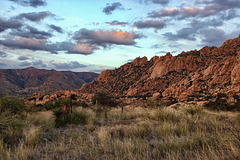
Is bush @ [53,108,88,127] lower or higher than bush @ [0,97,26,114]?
lower

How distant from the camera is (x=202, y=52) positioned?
246 ft

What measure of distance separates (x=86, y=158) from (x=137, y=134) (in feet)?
6.73

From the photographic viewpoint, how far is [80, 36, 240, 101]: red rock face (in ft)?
137

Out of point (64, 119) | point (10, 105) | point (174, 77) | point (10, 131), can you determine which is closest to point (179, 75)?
point (174, 77)

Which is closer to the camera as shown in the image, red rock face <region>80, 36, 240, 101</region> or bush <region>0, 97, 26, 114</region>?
bush <region>0, 97, 26, 114</region>

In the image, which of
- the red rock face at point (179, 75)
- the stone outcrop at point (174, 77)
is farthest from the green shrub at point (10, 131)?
the red rock face at point (179, 75)

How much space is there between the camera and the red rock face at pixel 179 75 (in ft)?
137

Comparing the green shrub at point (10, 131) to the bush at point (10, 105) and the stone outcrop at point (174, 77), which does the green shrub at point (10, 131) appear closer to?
the bush at point (10, 105)

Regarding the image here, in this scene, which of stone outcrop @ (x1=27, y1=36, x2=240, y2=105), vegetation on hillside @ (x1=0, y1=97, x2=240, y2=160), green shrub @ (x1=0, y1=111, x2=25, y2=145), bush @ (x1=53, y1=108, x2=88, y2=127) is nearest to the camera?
vegetation on hillside @ (x1=0, y1=97, x2=240, y2=160)

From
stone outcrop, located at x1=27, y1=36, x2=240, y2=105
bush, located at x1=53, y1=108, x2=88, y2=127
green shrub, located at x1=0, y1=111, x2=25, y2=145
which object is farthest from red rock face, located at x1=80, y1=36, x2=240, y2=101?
green shrub, located at x1=0, y1=111, x2=25, y2=145

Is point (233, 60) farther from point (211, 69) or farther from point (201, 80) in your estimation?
point (201, 80)

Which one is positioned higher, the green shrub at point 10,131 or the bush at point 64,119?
the green shrub at point 10,131

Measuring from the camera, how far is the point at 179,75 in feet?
222

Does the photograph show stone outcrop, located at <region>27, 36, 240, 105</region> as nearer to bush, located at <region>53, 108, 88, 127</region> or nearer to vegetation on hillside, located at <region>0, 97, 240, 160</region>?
bush, located at <region>53, 108, 88, 127</region>
